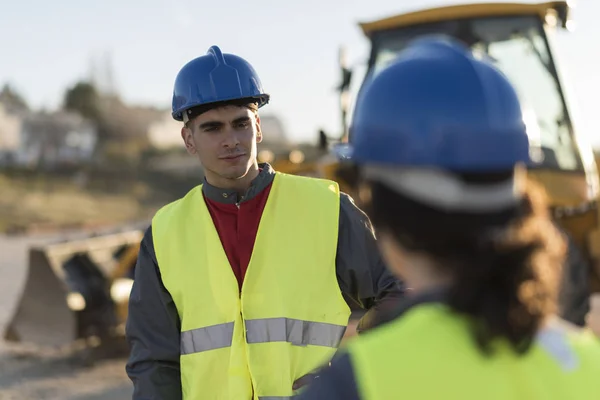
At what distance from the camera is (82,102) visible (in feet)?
166

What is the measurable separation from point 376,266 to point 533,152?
124 centimetres

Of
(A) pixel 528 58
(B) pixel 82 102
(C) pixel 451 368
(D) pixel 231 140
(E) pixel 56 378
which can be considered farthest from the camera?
(B) pixel 82 102

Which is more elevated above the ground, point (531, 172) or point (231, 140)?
point (231, 140)

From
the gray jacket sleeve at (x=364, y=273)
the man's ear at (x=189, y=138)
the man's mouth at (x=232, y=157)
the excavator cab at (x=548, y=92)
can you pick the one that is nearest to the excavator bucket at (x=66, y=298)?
the excavator cab at (x=548, y=92)

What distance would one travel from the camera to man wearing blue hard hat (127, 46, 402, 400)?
7.63 ft

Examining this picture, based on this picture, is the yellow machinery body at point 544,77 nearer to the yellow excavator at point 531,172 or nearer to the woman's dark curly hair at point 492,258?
the yellow excavator at point 531,172

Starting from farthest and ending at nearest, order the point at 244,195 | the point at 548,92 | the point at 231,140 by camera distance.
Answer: the point at 548,92, the point at 231,140, the point at 244,195

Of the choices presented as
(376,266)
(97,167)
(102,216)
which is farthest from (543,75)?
(97,167)

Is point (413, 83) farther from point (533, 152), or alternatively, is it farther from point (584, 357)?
point (584, 357)

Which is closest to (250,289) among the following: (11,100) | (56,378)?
(56,378)

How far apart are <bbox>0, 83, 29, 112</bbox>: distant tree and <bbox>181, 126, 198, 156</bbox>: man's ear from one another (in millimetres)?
47027

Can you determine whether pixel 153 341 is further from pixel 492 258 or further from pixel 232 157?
pixel 492 258

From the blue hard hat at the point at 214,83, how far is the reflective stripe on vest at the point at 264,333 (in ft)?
2.55

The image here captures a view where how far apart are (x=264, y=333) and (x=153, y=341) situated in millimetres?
337
